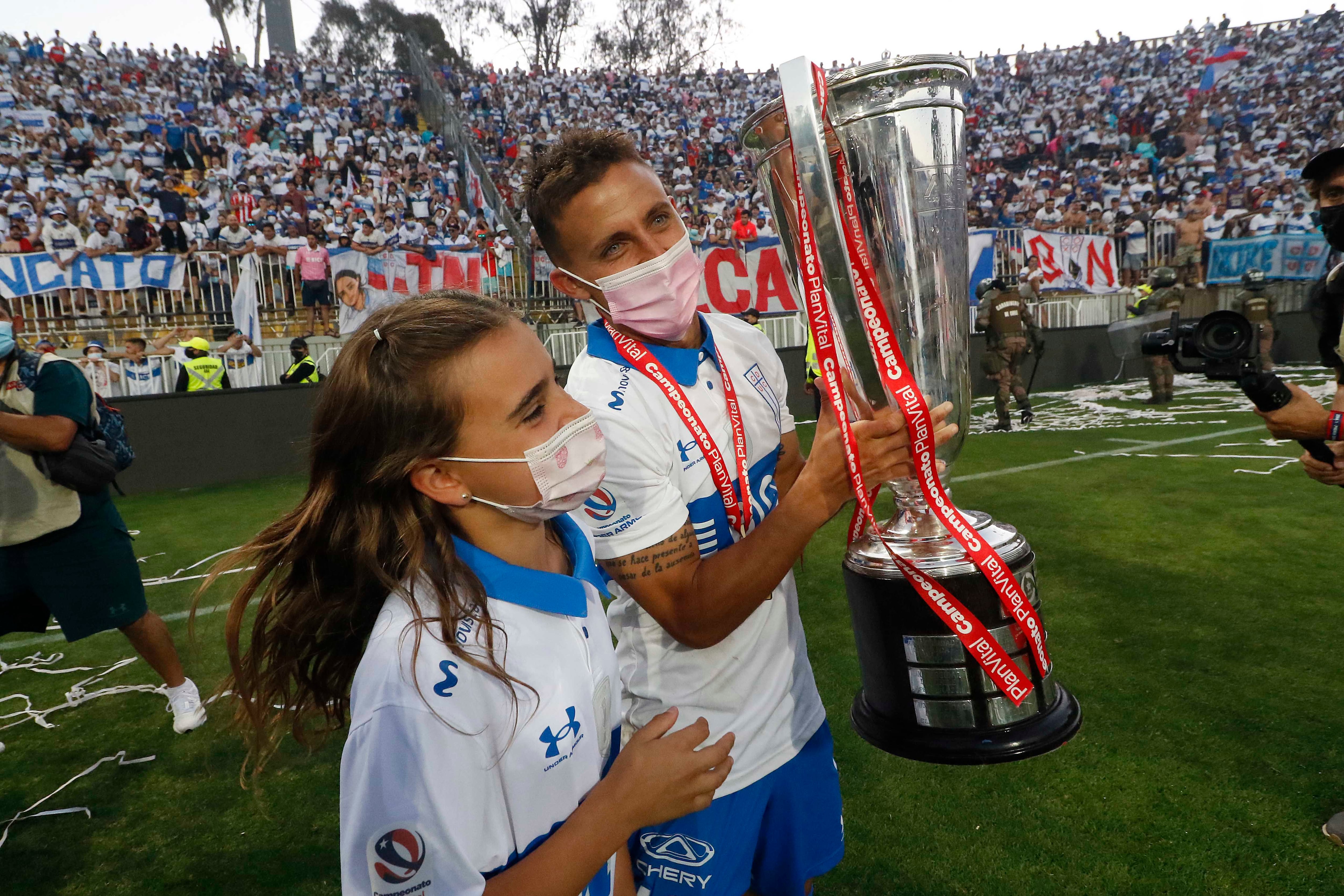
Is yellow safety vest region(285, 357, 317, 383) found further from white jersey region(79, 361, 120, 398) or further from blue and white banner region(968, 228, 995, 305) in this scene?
blue and white banner region(968, 228, 995, 305)

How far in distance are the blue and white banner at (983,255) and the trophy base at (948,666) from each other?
14223 millimetres

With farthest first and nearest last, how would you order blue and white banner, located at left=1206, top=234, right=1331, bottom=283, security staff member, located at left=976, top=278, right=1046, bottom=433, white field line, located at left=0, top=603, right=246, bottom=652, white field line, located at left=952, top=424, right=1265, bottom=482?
blue and white banner, located at left=1206, top=234, right=1331, bottom=283 → security staff member, located at left=976, top=278, right=1046, bottom=433 → white field line, located at left=952, top=424, right=1265, bottom=482 → white field line, located at left=0, top=603, right=246, bottom=652

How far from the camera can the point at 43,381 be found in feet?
10.9

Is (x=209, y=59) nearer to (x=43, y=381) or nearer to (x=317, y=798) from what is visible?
(x=43, y=381)

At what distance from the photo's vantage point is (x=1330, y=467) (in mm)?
2471

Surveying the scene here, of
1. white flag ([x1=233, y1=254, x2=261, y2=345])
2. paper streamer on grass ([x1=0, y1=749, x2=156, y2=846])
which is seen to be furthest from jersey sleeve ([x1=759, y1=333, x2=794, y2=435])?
white flag ([x1=233, y1=254, x2=261, y2=345])

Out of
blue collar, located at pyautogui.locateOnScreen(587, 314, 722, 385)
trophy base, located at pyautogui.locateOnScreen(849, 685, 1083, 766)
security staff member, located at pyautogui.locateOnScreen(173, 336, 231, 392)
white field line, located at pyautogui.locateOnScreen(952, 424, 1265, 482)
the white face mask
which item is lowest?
white field line, located at pyautogui.locateOnScreen(952, 424, 1265, 482)

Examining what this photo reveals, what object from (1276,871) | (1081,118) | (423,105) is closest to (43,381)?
(1276,871)

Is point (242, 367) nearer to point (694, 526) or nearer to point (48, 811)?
point (48, 811)

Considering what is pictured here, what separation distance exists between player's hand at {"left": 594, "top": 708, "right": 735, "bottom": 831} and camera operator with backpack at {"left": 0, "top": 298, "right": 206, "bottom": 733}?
287cm

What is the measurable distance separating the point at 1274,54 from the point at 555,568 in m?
30.5

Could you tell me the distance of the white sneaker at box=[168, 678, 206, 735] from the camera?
369 centimetres

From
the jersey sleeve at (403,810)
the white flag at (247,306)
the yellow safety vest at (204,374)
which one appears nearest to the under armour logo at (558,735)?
the jersey sleeve at (403,810)

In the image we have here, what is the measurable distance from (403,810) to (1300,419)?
7.73 ft
